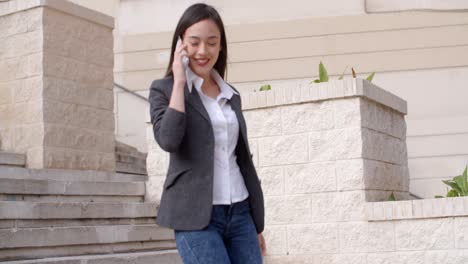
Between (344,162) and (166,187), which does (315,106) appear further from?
(166,187)

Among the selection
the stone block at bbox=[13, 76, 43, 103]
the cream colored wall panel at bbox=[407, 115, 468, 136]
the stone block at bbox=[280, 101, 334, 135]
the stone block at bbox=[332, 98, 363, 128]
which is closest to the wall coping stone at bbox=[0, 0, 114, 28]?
the stone block at bbox=[13, 76, 43, 103]

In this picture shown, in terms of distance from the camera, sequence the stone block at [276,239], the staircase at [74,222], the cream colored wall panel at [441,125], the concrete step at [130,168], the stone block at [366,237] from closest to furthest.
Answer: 1. the staircase at [74,222]
2. the stone block at [366,237]
3. the stone block at [276,239]
4. the concrete step at [130,168]
5. the cream colored wall panel at [441,125]

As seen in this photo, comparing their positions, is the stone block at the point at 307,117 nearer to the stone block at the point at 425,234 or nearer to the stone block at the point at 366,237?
the stone block at the point at 366,237

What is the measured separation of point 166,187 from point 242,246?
317 mm

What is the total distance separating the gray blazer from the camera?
274cm

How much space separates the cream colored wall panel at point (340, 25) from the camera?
33.9 ft

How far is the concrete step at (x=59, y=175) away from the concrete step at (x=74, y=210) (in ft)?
2.83

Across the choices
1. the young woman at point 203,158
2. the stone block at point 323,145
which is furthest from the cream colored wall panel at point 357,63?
the young woman at point 203,158

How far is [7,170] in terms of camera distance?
6594 mm

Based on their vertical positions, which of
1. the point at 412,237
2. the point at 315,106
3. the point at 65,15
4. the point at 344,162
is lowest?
the point at 412,237

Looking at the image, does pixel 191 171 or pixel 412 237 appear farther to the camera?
pixel 412 237

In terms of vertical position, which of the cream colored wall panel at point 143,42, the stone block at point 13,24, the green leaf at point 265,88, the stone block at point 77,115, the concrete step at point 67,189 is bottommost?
the concrete step at point 67,189

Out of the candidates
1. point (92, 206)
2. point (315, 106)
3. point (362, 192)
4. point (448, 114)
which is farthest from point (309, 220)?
point (448, 114)

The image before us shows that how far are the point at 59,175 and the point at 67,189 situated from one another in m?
0.68
